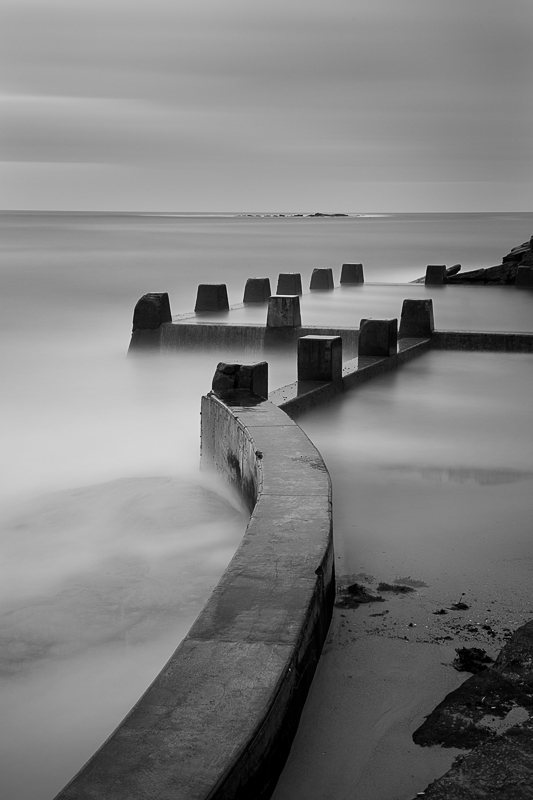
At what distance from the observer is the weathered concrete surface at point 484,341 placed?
1238cm

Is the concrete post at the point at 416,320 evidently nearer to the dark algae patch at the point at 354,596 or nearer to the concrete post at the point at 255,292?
the concrete post at the point at 255,292

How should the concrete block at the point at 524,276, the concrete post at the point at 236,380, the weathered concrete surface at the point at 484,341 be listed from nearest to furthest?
the concrete post at the point at 236,380
the weathered concrete surface at the point at 484,341
the concrete block at the point at 524,276

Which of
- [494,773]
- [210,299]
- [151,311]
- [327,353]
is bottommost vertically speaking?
[210,299]

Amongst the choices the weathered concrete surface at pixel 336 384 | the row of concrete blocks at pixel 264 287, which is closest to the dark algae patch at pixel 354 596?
the weathered concrete surface at pixel 336 384

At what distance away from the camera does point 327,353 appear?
8.69m

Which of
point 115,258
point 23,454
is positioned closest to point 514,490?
point 23,454

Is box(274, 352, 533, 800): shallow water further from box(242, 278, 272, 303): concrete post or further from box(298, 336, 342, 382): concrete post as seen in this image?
box(242, 278, 272, 303): concrete post

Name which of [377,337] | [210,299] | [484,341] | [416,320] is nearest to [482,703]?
[377,337]

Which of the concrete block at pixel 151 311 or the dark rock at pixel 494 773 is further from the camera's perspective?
the concrete block at pixel 151 311

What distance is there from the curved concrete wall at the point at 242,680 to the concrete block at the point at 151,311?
10.2 m

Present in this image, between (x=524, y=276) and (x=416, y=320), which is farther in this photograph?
(x=524, y=276)

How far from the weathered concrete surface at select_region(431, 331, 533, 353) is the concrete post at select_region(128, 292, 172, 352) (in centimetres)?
432

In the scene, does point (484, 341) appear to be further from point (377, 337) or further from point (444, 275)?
point (444, 275)

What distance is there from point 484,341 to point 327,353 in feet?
14.9
